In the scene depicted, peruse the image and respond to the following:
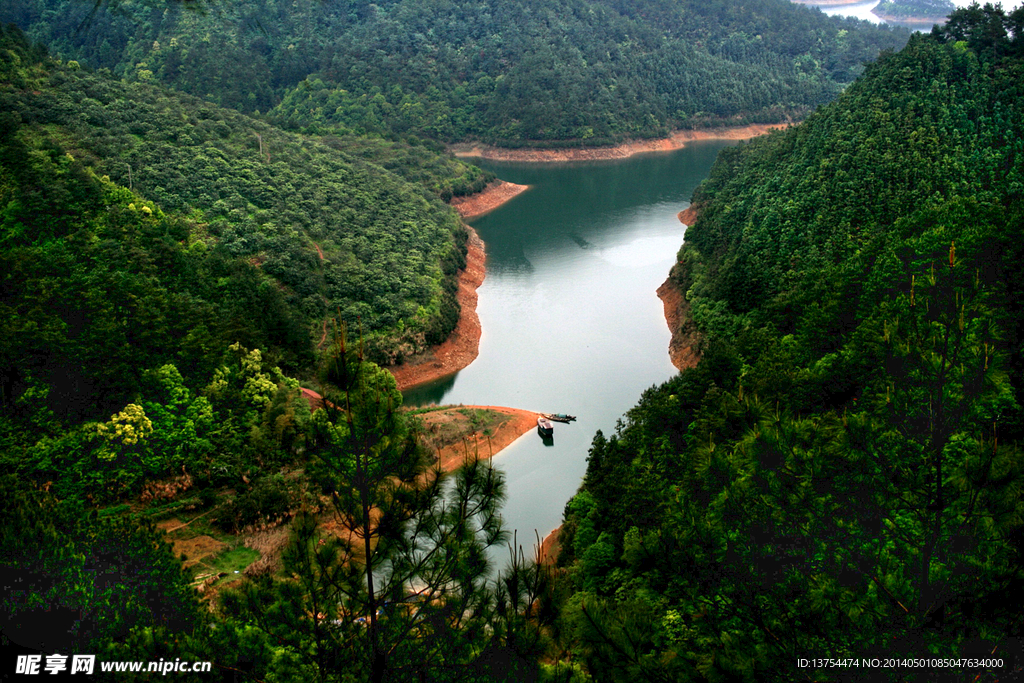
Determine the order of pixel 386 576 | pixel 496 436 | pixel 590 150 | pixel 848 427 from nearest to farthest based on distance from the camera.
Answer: pixel 386 576 < pixel 848 427 < pixel 496 436 < pixel 590 150

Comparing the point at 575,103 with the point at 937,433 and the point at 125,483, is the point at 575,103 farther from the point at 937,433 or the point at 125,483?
the point at 937,433

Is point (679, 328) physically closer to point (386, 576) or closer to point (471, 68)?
point (386, 576)

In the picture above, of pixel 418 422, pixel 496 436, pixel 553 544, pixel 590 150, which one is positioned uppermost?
pixel 590 150

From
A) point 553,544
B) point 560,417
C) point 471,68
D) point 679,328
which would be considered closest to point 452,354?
point 560,417

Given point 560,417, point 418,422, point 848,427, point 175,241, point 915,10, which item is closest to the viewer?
point 848,427

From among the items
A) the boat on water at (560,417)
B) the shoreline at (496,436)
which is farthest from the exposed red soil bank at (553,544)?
the boat on water at (560,417)

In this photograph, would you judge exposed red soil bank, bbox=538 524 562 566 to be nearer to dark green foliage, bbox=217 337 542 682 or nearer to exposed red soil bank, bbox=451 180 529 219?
dark green foliage, bbox=217 337 542 682

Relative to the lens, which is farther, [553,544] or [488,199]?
[488,199]
